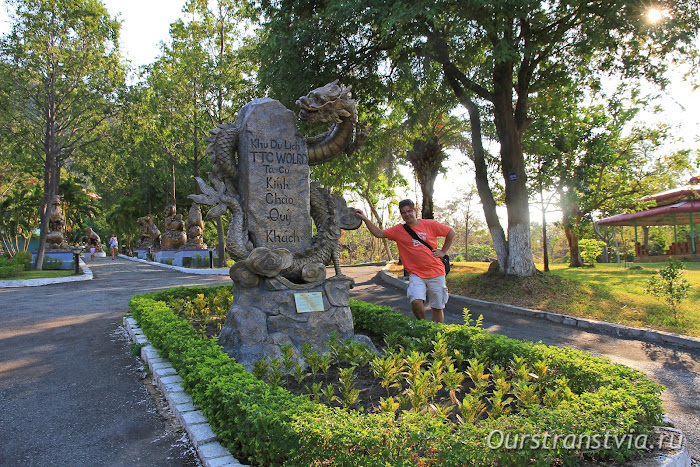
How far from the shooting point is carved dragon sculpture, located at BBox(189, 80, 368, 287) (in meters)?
5.76

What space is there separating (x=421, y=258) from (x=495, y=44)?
6975mm

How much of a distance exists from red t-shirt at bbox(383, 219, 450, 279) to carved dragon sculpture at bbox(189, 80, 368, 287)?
2.41 feet

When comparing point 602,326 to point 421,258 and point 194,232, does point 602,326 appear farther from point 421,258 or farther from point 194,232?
point 194,232

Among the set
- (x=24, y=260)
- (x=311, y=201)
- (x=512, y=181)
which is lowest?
(x=24, y=260)

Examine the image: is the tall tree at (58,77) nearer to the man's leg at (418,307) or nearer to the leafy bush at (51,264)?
the leafy bush at (51,264)

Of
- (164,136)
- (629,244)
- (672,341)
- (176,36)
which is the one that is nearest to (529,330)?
(672,341)

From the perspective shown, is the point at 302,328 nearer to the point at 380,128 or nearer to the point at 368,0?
the point at 368,0

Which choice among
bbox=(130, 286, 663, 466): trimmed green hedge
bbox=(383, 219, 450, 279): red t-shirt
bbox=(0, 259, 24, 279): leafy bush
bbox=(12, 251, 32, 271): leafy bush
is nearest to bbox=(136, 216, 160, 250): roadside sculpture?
bbox=(12, 251, 32, 271): leafy bush

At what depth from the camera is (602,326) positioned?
319 inches

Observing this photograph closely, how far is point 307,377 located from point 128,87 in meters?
20.8

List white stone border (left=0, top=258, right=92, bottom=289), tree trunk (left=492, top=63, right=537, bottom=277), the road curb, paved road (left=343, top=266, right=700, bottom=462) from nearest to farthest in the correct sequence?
paved road (left=343, top=266, right=700, bottom=462) < the road curb < tree trunk (left=492, top=63, right=537, bottom=277) < white stone border (left=0, top=258, right=92, bottom=289)

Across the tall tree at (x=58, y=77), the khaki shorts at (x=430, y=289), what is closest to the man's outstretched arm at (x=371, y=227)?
the khaki shorts at (x=430, y=289)

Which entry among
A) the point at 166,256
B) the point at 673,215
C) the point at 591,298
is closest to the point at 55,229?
the point at 166,256

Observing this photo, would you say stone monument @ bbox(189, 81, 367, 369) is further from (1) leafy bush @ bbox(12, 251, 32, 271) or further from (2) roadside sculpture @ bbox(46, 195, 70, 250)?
(2) roadside sculpture @ bbox(46, 195, 70, 250)
